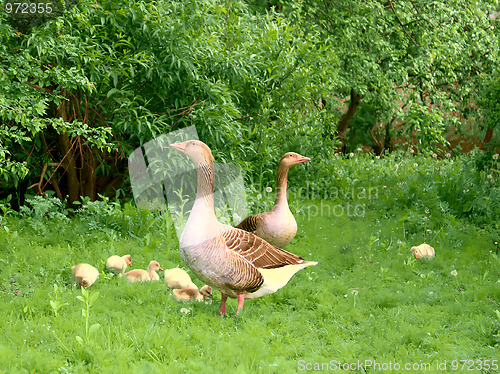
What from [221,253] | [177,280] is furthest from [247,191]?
[221,253]

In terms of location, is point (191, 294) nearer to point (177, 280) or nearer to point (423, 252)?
point (177, 280)

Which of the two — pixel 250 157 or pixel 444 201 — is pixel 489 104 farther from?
pixel 250 157

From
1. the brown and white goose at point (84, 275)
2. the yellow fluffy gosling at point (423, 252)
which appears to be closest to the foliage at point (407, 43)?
the yellow fluffy gosling at point (423, 252)

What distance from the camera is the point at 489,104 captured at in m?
9.34

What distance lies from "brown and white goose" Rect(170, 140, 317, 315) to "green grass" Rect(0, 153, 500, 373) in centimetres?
43

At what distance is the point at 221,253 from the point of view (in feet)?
15.0

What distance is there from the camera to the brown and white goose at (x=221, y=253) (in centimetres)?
452

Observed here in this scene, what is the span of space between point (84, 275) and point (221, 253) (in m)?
1.96

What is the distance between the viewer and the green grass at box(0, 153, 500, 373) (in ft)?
14.2

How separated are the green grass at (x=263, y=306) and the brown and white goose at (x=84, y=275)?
0.55 feet

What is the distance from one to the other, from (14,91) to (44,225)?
1985 millimetres

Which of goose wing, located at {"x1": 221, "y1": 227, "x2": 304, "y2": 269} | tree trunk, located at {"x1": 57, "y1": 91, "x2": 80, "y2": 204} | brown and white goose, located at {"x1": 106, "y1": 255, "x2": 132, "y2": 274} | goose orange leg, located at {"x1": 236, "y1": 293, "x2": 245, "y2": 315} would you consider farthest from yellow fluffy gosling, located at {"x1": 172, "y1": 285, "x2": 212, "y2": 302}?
tree trunk, located at {"x1": 57, "y1": 91, "x2": 80, "y2": 204}

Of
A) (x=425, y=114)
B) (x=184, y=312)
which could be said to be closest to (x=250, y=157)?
(x=425, y=114)

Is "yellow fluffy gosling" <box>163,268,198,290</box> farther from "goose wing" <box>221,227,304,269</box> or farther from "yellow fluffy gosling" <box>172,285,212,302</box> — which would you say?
"goose wing" <box>221,227,304,269</box>
